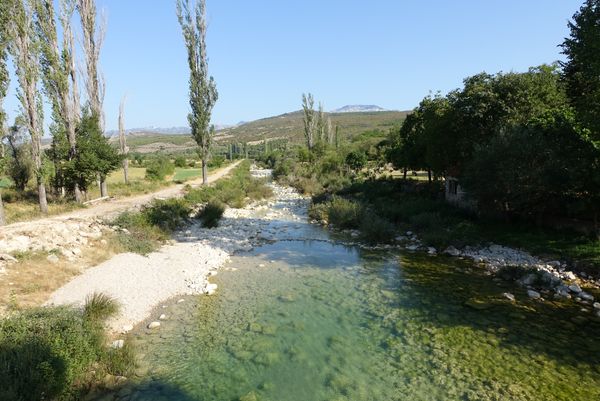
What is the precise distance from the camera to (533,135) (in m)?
15.4

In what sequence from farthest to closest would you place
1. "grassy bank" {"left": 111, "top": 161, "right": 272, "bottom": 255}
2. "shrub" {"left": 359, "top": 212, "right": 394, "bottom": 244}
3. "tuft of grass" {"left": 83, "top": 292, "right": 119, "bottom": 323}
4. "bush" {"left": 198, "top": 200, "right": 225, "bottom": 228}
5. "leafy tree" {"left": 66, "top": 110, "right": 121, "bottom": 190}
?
"bush" {"left": 198, "top": 200, "right": 225, "bottom": 228} → "leafy tree" {"left": 66, "top": 110, "right": 121, "bottom": 190} → "shrub" {"left": 359, "top": 212, "right": 394, "bottom": 244} → "grassy bank" {"left": 111, "top": 161, "right": 272, "bottom": 255} → "tuft of grass" {"left": 83, "top": 292, "right": 119, "bottom": 323}

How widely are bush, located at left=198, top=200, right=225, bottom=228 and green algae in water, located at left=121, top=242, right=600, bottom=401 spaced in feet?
28.4

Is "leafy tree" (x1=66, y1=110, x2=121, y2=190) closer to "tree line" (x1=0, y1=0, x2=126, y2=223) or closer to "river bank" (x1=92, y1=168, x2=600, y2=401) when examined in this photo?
"tree line" (x1=0, y1=0, x2=126, y2=223)

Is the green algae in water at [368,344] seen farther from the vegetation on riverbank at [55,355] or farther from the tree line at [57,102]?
the tree line at [57,102]

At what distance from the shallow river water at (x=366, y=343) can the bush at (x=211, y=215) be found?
27.1 feet

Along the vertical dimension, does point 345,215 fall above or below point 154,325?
above

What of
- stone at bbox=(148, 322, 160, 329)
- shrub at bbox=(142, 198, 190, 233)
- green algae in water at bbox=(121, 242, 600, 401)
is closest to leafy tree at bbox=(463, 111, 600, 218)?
green algae in water at bbox=(121, 242, 600, 401)

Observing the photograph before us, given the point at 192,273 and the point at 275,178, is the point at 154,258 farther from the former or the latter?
the point at 275,178

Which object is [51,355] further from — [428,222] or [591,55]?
[428,222]

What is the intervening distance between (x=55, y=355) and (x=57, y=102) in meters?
19.6

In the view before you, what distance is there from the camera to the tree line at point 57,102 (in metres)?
17.5

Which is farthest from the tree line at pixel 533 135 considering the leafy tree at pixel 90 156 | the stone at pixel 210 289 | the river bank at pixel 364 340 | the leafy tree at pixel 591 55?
the leafy tree at pixel 90 156

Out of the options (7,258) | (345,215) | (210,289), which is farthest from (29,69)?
(345,215)

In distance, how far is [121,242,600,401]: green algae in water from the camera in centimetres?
698
